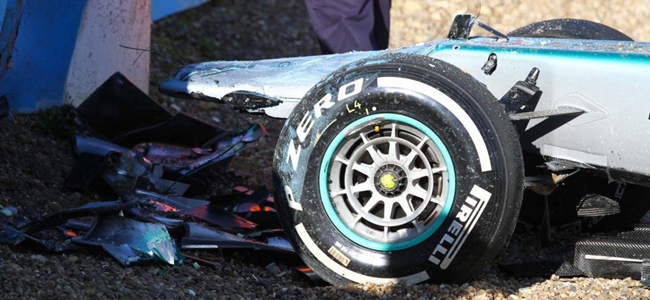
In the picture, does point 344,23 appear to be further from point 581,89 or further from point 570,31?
point 581,89

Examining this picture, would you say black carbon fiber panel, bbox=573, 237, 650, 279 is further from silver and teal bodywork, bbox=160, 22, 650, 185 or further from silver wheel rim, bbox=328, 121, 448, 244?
silver wheel rim, bbox=328, 121, 448, 244

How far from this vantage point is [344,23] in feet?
22.5

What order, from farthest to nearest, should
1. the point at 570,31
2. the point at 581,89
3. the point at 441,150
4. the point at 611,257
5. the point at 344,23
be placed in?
the point at 344,23 < the point at 570,31 < the point at 611,257 < the point at 581,89 < the point at 441,150

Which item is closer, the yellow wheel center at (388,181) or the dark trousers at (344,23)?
the yellow wheel center at (388,181)

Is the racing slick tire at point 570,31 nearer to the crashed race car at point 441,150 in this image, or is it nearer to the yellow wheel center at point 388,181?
the crashed race car at point 441,150

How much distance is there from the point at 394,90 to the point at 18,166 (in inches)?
98.9

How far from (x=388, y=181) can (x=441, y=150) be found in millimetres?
279

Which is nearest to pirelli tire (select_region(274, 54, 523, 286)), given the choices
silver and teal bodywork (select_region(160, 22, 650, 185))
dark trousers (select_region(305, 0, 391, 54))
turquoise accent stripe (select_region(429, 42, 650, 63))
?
silver and teal bodywork (select_region(160, 22, 650, 185))

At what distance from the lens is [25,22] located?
625 centimetres

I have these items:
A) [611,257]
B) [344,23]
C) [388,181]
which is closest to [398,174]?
[388,181]


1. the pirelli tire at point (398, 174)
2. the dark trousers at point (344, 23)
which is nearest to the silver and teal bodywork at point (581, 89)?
the pirelli tire at point (398, 174)

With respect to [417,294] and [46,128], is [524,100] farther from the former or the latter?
[46,128]

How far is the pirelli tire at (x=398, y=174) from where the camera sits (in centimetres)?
423

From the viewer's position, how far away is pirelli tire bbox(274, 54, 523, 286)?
13.9ft
